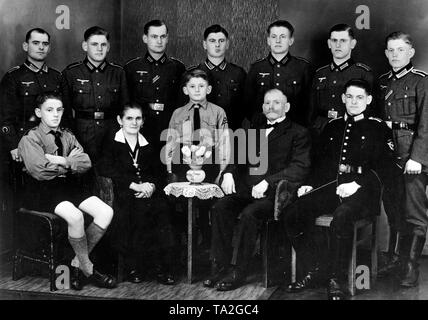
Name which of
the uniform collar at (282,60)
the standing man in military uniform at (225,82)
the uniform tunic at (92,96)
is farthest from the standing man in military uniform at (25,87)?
the uniform collar at (282,60)

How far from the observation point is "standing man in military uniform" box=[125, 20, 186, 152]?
446 centimetres

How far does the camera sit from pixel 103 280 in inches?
150

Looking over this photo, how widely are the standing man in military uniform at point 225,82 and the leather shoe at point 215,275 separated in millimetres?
995

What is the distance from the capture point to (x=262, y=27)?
472 cm

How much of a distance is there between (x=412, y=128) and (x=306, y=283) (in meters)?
1.16

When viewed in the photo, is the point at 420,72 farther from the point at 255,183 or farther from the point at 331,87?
the point at 255,183

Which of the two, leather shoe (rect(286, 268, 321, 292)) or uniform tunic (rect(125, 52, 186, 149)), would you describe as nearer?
leather shoe (rect(286, 268, 321, 292))

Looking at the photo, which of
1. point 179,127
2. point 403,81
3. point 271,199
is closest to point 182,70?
point 179,127

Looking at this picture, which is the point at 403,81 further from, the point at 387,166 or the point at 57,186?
the point at 57,186

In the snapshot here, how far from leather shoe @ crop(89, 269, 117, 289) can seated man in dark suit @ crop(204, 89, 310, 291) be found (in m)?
0.56

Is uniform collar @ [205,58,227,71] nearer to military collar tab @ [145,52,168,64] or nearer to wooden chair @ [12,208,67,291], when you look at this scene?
military collar tab @ [145,52,168,64]

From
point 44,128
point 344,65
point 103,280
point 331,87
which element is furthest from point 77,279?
point 344,65

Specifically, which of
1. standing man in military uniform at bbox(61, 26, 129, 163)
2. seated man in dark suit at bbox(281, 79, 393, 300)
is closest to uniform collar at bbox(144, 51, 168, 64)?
standing man in military uniform at bbox(61, 26, 129, 163)
